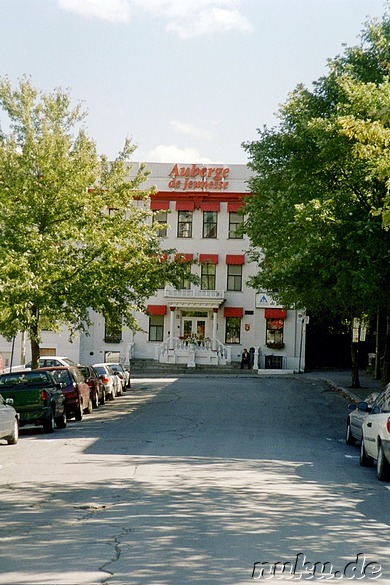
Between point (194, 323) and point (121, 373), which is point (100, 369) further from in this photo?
point (194, 323)

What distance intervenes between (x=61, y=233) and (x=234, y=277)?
32.9 m

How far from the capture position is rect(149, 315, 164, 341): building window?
62938 millimetres

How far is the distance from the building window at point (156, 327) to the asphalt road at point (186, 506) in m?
39.1

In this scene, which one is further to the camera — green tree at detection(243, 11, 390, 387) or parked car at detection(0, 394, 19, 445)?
green tree at detection(243, 11, 390, 387)

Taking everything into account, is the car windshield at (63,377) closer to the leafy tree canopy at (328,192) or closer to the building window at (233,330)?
the leafy tree canopy at (328,192)

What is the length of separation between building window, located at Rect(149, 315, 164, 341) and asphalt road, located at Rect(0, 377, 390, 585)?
39121 millimetres

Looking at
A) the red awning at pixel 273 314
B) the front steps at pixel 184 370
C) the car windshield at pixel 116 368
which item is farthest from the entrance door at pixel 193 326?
the car windshield at pixel 116 368

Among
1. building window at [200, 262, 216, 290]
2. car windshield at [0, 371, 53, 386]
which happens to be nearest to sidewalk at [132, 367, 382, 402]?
building window at [200, 262, 216, 290]

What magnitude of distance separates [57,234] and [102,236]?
1.46 metres

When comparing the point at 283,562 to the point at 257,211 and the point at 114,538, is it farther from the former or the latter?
the point at 257,211

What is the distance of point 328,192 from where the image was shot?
2675 centimetres

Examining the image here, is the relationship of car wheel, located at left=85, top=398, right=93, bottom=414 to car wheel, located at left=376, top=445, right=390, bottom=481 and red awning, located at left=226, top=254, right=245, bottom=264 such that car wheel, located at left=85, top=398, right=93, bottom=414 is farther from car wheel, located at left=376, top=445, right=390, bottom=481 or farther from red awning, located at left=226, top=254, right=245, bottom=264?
red awning, located at left=226, top=254, right=245, bottom=264

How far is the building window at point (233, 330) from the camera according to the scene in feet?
205

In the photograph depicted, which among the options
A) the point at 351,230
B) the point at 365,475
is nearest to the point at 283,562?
the point at 365,475
